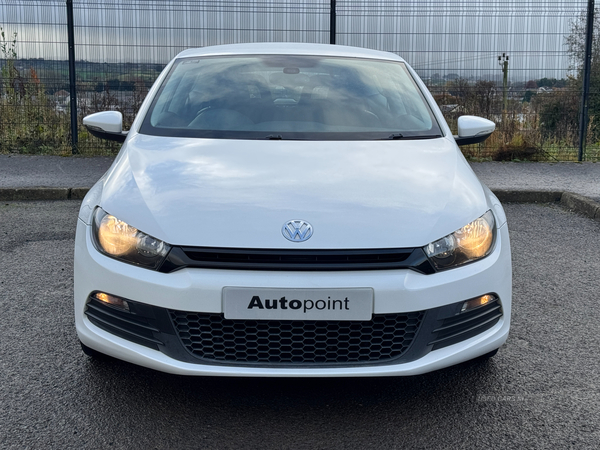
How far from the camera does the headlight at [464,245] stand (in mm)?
2691

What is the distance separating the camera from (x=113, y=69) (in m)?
10.2

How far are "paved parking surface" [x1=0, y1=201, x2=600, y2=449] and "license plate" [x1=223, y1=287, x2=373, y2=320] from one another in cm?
47

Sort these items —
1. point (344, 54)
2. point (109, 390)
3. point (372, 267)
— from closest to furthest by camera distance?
point (372, 267)
point (109, 390)
point (344, 54)

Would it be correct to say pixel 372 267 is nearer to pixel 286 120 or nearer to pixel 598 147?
pixel 286 120

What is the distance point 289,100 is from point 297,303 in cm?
176

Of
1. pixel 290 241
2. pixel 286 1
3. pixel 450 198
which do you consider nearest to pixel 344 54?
pixel 450 198

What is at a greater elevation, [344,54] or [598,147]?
[344,54]

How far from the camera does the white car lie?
102 inches

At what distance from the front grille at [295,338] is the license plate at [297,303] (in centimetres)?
5

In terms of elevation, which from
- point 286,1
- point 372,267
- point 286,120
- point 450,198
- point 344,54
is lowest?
point 372,267

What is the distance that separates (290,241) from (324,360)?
1.54ft

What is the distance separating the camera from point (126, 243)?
107 inches

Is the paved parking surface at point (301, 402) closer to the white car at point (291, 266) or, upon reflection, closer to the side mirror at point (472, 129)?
the white car at point (291, 266)

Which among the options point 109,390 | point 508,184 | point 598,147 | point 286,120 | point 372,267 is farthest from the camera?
point 598,147
